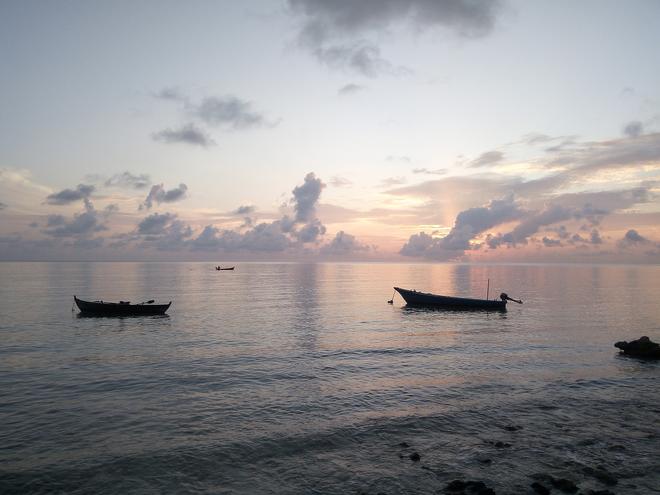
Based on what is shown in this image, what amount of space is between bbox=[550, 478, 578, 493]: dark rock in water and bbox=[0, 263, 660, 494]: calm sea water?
71 centimetres

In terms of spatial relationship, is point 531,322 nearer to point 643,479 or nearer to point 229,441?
point 643,479

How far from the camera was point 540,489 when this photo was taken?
16.1 m

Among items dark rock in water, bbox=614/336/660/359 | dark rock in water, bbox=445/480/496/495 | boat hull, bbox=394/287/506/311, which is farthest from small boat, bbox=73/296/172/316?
dark rock in water, bbox=614/336/660/359

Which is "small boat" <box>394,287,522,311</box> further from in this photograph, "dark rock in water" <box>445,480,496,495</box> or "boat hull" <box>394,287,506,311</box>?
"dark rock in water" <box>445,480,496,495</box>

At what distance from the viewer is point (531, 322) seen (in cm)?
6444

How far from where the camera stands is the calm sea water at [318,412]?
17.6 m

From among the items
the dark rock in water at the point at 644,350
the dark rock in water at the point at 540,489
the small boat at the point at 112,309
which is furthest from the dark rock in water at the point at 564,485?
the small boat at the point at 112,309

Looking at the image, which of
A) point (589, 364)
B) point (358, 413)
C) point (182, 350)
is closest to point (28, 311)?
point (182, 350)

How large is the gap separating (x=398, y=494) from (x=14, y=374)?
31.9 m

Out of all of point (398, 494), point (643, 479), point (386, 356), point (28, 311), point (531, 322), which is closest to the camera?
point (398, 494)

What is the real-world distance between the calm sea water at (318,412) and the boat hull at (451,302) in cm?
2676

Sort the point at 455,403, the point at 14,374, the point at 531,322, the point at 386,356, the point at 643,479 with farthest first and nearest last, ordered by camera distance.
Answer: the point at 531,322 → the point at 386,356 → the point at 14,374 → the point at 455,403 → the point at 643,479

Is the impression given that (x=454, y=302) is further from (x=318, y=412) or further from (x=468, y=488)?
(x=468, y=488)

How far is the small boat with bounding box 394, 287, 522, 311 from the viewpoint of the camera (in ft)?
259
